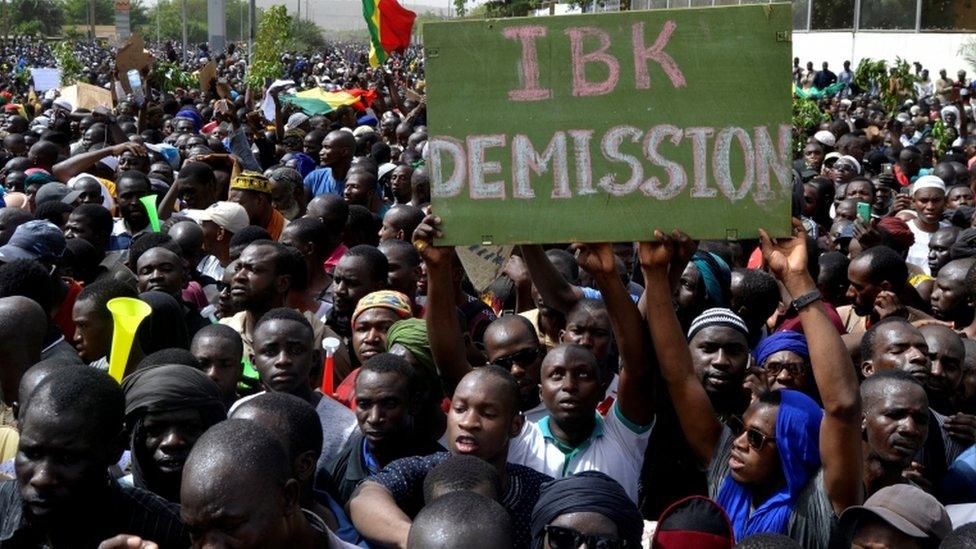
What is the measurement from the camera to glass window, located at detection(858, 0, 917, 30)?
27.7 m

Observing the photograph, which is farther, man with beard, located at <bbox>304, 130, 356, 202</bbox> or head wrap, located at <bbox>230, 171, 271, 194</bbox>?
man with beard, located at <bbox>304, 130, 356, 202</bbox>

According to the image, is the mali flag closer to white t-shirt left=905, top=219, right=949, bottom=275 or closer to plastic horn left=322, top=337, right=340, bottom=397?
white t-shirt left=905, top=219, right=949, bottom=275

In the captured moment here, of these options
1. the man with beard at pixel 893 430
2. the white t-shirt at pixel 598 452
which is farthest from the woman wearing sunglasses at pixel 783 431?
the man with beard at pixel 893 430

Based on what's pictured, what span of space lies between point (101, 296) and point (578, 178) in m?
2.32

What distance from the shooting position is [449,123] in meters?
3.75

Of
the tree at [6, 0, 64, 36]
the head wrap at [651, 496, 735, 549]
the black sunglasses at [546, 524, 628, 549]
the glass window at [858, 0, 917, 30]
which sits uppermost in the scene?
the tree at [6, 0, 64, 36]

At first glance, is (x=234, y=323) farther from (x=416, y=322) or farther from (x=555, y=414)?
(x=555, y=414)

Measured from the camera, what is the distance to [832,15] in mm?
30906

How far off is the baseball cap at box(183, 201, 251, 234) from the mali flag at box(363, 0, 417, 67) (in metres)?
9.25

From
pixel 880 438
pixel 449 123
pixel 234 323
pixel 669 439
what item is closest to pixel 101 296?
pixel 234 323

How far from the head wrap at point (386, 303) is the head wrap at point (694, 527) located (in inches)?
84.3

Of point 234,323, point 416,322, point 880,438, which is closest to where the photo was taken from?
point 880,438

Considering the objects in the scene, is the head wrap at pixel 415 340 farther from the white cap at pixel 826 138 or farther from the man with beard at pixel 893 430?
the white cap at pixel 826 138

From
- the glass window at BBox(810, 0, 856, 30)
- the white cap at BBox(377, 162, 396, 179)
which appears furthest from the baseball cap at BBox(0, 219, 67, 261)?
the glass window at BBox(810, 0, 856, 30)
